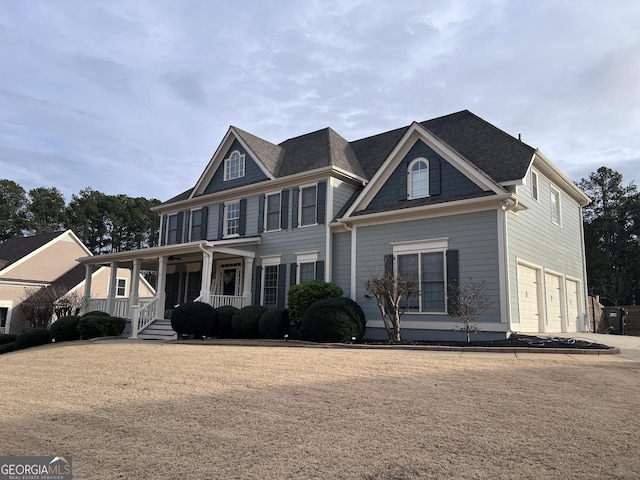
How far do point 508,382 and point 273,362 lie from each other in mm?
4197

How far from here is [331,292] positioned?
16.2m

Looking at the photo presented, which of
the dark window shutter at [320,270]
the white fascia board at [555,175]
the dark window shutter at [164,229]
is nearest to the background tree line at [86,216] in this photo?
the dark window shutter at [164,229]

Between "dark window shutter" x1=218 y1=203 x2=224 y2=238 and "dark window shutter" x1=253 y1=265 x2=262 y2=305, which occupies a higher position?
"dark window shutter" x1=218 y1=203 x2=224 y2=238

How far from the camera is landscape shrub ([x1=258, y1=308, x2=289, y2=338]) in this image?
52.4ft

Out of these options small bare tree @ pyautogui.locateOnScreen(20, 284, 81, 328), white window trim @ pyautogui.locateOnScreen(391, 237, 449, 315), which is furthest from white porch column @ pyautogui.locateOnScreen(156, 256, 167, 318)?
small bare tree @ pyautogui.locateOnScreen(20, 284, 81, 328)

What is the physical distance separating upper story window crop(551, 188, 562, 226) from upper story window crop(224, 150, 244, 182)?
1216 centimetres

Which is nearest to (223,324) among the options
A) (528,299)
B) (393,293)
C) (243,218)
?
(243,218)

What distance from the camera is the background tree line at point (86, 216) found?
48.0 meters

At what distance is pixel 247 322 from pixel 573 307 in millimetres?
12253

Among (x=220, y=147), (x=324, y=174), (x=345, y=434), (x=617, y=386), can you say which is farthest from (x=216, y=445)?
(x=220, y=147)

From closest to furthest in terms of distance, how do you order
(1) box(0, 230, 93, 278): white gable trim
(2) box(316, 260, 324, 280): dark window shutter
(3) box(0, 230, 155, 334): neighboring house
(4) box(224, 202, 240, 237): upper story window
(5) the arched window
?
1. (5) the arched window
2. (2) box(316, 260, 324, 280): dark window shutter
3. (4) box(224, 202, 240, 237): upper story window
4. (3) box(0, 230, 155, 334): neighboring house
5. (1) box(0, 230, 93, 278): white gable trim

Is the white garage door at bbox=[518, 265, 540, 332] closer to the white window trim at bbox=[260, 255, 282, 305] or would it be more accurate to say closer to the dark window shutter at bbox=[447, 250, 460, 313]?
the dark window shutter at bbox=[447, 250, 460, 313]

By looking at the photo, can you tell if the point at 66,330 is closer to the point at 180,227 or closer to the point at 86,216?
the point at 180,227

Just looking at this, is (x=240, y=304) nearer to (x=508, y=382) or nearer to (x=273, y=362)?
(x=273, y=362)
